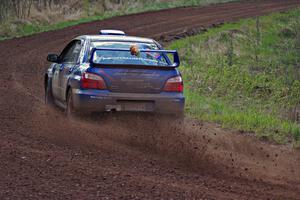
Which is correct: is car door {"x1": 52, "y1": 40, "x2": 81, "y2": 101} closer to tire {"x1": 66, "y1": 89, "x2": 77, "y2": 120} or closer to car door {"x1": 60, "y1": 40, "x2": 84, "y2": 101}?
car door {"x1": 60, "y1": 40, "x2": 84, "y2": 101}

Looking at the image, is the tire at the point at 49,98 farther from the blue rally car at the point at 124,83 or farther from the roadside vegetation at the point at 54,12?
the roadside vegetation at the point at 54,12

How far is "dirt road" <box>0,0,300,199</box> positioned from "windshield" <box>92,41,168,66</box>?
2.83ft

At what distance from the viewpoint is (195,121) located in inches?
496

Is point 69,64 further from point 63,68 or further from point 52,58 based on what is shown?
point 52,58

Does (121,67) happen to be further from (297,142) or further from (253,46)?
(253,46)

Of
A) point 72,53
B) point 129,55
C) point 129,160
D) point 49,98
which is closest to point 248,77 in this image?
point 49,98

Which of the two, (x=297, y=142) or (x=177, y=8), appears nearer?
(x=297, y=142)

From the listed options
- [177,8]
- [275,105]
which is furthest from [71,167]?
[177,8]

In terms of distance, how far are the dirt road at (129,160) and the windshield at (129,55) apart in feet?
2.83

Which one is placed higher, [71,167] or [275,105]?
[71,167]

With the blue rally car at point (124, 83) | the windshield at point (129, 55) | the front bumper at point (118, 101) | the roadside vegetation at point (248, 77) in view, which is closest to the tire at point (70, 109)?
the blue rally car at point (124, 83)

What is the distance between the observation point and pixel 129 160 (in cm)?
879

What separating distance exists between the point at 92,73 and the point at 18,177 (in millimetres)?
3532

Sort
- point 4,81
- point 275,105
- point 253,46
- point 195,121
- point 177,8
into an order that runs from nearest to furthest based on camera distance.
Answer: point 195,121 < point 275,105 < point 4,81 < point 253,46 < point 177,8
